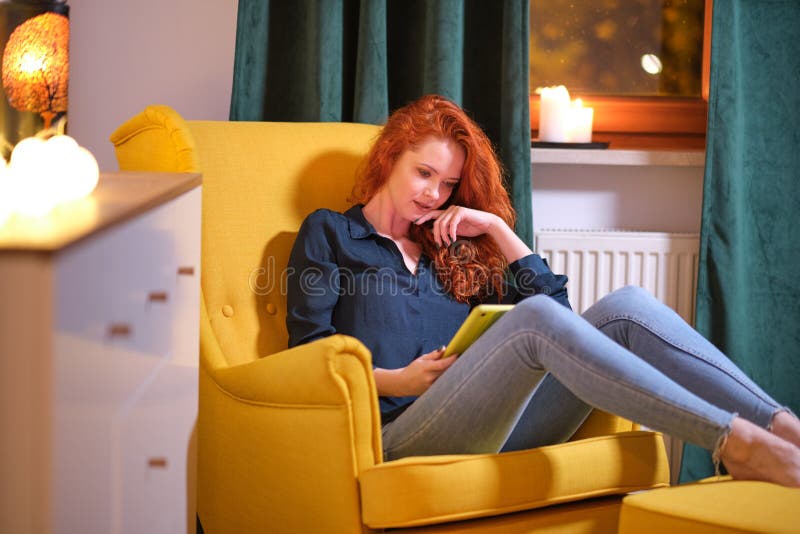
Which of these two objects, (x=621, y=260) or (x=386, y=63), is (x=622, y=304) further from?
(x=386, y=63)

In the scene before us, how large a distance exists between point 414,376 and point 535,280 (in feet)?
1.39

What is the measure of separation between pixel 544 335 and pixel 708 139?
3.74ft

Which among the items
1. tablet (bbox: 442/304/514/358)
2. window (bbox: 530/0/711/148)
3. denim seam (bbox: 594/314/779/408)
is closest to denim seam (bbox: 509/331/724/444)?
tablet (bbox: 442/304/514/358)

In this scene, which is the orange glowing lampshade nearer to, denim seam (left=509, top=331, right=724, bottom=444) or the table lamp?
the table lamp

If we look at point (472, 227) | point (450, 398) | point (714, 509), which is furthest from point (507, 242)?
point (714, 509)

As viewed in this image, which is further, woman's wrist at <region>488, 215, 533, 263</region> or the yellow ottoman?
woman's wrist at <region>488, 215, 533, 263</region>

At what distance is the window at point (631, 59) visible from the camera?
2766 mm

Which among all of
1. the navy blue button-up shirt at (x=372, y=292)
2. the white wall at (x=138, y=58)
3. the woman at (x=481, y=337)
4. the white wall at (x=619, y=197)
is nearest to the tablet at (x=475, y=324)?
the woman at (x=481, y=337)

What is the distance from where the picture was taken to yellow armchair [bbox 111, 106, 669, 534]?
1579mm

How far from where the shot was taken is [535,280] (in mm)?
2061

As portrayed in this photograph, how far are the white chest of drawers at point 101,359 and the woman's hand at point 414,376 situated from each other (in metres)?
0.43

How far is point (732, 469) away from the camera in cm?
157

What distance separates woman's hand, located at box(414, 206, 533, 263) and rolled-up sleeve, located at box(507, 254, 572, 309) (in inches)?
1.1

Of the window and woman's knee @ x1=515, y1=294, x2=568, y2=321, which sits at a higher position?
the window
